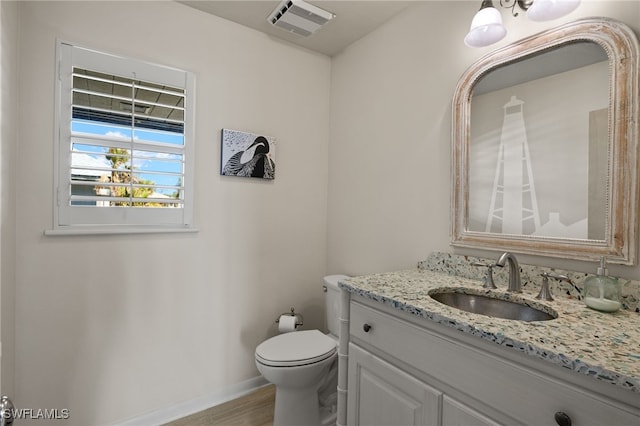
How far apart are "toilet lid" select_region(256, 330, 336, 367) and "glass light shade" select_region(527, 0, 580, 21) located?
1785mm

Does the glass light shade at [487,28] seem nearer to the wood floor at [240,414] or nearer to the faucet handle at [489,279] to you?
the faucet handle at [489,279]

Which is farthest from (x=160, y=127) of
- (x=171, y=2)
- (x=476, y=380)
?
(x=476, y=380)

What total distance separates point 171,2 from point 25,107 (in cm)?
98

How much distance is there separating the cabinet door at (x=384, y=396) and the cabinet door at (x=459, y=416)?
1.1 inches

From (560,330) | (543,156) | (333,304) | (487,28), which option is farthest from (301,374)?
(487,28)

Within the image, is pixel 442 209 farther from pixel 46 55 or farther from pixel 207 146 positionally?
pixel 46 55

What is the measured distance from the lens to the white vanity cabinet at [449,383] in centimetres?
71

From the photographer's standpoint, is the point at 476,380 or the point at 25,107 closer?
the point at 476,380

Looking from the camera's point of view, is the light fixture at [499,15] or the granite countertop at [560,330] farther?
the light fixture at [499,15]

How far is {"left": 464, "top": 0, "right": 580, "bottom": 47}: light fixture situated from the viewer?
112 cm

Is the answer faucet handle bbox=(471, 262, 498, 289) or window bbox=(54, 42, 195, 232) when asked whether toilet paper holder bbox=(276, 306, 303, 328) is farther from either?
faucet handle bbox=(471, 262, 498, 289)

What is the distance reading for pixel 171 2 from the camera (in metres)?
1.83

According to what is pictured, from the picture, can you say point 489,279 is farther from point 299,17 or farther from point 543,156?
point 299,17

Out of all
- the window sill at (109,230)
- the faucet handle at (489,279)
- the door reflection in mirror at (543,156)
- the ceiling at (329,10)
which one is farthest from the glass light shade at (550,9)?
the window sill at (109,230)
